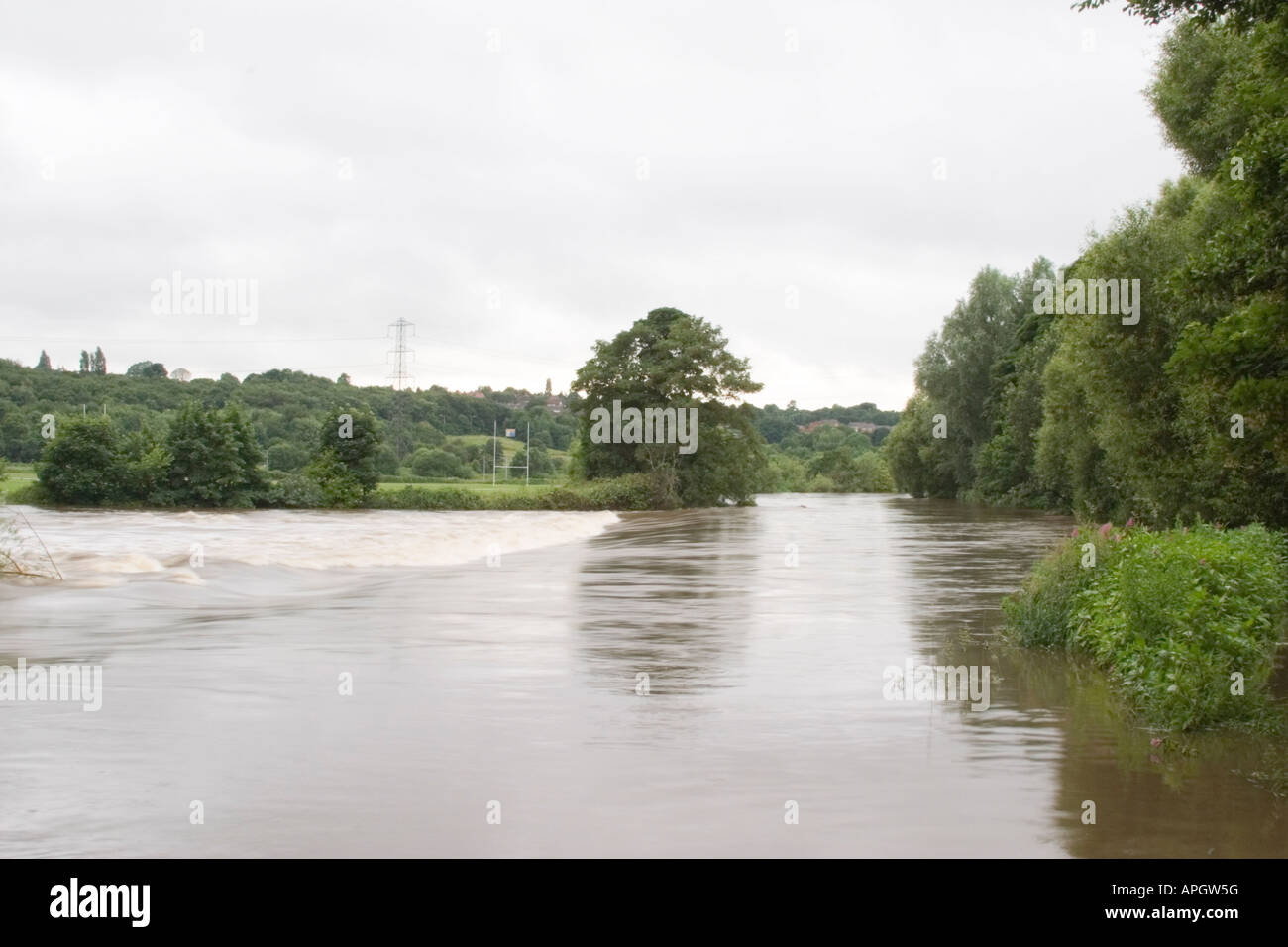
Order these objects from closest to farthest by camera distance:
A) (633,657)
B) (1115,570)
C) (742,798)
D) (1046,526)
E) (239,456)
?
(742,798), (1115,570), (633,657), (1046,526), (239,456)

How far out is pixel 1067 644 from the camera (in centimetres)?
1370

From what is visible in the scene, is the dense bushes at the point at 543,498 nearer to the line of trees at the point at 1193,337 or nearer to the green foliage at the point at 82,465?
the green foliage at the point at 82,465

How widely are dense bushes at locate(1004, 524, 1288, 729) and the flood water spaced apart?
467mm

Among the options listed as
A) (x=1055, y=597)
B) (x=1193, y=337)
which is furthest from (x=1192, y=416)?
(x=1193, y=337)

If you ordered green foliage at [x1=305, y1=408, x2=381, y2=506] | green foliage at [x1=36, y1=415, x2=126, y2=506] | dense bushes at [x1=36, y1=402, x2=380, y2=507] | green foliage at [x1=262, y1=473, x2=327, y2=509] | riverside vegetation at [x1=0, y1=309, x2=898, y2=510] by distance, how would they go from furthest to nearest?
green foliage at [x1=305, y1=408, x2=381, y2=506], green foliage at [x1=262, y1=473, x2=327, y2=509], riverside vegetation at [x1=0, y1=309, x2=898, y2=510], dense bushes at [x1=36, y1=402, x2=380, y2=507], green foliage at [x1=36, y1=415, x2=126, y2=506]

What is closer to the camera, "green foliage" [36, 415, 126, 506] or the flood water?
the flood water

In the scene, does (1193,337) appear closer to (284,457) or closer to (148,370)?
(284,457)

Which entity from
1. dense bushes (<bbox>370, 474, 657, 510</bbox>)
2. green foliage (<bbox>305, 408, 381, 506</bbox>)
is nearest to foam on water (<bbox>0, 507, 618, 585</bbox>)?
green foliage (<bbox>305, 408, 381, 506</bbox>)

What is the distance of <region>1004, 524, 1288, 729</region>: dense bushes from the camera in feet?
30.0

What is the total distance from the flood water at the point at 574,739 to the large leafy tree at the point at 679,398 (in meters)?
55.3

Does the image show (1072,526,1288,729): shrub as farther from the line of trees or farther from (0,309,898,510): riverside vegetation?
(0,309,898,510): riverside vegetation

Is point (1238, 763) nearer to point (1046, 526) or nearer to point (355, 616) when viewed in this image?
point (355, 616)
